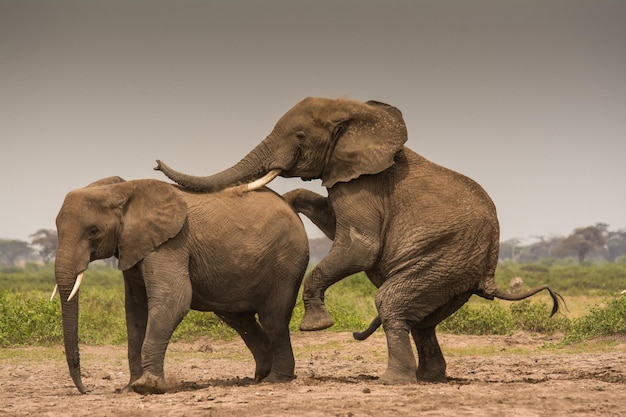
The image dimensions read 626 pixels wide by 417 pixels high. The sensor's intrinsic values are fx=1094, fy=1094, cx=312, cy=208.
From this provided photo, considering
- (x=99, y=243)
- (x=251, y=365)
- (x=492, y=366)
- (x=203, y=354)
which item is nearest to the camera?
(x=99, y=243)

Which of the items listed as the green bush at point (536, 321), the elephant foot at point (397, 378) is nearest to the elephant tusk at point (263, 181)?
the elephant foot at point (397, 378)

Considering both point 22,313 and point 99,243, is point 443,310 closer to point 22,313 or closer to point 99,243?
point 99,243

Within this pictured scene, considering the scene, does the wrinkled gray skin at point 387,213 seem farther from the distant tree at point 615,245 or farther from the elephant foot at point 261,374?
the distant tree at point 615,245

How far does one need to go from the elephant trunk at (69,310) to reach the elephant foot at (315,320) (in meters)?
2.10

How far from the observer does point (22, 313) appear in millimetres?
16594

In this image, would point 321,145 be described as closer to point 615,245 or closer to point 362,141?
point 362,141

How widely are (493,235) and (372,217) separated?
1237mm

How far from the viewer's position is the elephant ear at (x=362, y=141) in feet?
34.6

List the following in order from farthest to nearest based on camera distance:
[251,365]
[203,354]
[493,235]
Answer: [203,354], [251,365], [493,235]

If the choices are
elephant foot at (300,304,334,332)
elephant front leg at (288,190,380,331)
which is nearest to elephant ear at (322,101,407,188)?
elephant front leg at (288,190,380,331)

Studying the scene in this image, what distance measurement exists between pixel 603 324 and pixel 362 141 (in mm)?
7097

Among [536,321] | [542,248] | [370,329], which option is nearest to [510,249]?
[542,248]

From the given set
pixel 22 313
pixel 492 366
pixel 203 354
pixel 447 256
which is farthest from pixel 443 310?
pixel 22 313

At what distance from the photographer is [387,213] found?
10.5 meters
